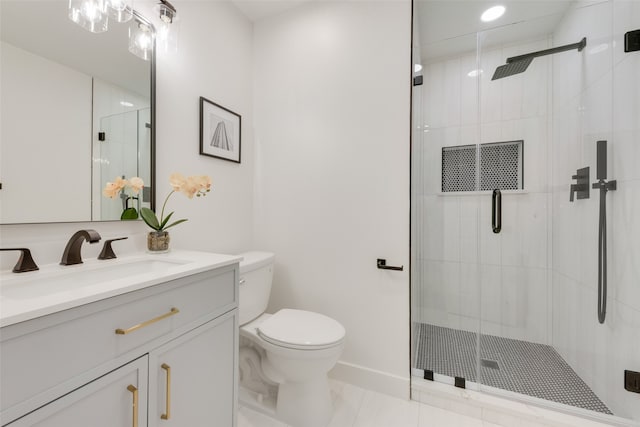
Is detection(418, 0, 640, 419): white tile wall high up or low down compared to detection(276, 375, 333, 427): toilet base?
up

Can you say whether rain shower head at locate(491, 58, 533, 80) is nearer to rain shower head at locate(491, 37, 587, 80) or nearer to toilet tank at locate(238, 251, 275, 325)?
rain shower head at locate(491, 37, 587, 80)


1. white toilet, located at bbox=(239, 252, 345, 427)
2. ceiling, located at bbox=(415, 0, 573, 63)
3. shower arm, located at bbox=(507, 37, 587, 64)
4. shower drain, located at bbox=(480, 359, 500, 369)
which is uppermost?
ceiling, located at bbox=(415, 0, 573, 63)

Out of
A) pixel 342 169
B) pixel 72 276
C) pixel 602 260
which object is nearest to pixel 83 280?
pixel 72 276

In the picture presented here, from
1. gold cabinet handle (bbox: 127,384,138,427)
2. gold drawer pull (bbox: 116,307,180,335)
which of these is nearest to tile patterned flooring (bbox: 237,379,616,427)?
gold cabinet handle (bbox: 127,384,138,427)

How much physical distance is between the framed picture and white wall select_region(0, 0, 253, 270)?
0.04 metres

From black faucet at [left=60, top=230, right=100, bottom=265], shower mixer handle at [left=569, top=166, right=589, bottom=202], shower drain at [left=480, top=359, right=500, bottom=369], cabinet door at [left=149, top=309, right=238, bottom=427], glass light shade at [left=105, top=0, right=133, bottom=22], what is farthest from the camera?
shower drain at [left=480, top=359, right=500, bottom=369]

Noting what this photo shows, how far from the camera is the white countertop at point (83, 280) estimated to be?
60cm

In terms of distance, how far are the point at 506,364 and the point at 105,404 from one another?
2164mm

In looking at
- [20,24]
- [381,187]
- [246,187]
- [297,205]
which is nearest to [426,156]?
[381,187]

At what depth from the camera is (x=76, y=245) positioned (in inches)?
40.3

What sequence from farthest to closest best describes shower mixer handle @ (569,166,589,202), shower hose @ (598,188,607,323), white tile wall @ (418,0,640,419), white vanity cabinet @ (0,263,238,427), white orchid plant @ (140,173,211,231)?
1. shower mixer handle @ (569,166,589,202)
2. shower hose @ (598,188,607,323)
3. white tile wall @ (418,0,640,419)
4. white orchid plant @ (140,173,211,231)
5. white vanity cabinet @ (0,263,238,427)

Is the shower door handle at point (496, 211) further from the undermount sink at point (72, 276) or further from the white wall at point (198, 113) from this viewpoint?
the undermount sink at point (72, 276)

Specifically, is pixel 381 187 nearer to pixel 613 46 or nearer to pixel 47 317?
pixel 613 46

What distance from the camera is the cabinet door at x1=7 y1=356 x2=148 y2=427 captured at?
624 millimetres
